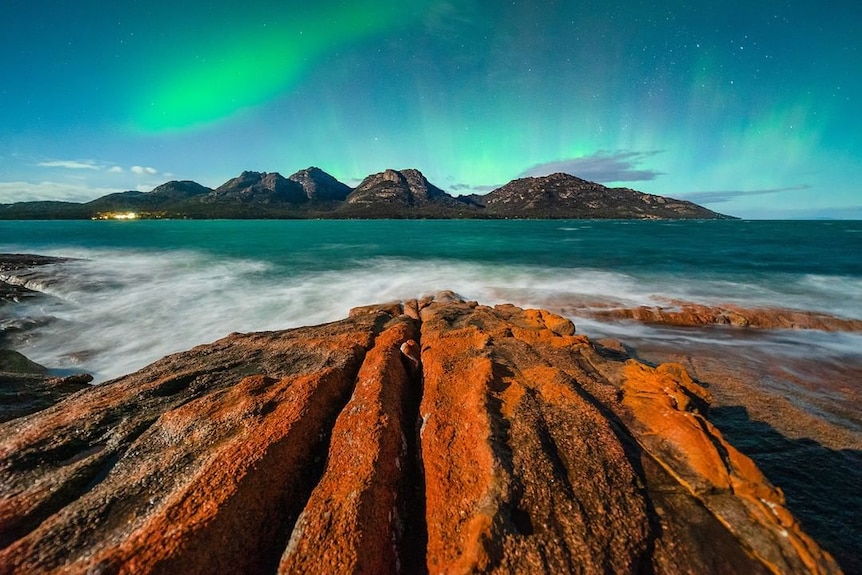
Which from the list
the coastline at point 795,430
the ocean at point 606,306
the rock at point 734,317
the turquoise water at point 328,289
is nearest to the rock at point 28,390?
the coastline at point 795,430

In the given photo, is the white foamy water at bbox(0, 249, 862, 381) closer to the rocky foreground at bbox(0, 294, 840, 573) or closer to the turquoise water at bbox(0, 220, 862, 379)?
the turquoise water at bbox(0, 220, 862, 379)

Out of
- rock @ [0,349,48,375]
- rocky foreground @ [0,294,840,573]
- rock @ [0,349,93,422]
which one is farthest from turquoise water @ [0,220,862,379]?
rocky foreground @ [0,294,840,573]

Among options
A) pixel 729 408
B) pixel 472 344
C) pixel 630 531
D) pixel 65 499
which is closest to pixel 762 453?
pixel 729 408

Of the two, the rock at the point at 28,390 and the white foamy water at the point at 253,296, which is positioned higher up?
the rock at the point at 28,390

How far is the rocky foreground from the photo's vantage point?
11.8ft

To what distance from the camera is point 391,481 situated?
4.48 metres

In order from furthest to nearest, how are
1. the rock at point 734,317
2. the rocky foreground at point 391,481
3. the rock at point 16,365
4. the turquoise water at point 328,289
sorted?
the rock at point 734,317
the turquoise water at point 328,289
the rock at point 16,365
the rocky foreground at point 391,481

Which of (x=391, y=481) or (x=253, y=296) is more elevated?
(x=391, y=481)

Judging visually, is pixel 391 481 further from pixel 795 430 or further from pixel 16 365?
pixel 16 365

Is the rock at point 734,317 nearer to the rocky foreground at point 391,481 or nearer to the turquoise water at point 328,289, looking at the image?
the turquoise water at point 328,289

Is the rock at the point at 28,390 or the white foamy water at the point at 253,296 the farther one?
the white foamy water at the point at 253,296

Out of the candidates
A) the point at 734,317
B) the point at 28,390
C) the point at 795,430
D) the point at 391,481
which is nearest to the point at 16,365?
the point at 28,390

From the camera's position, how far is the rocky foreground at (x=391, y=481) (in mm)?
3596

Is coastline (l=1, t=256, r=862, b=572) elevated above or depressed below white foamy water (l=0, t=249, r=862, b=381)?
above
